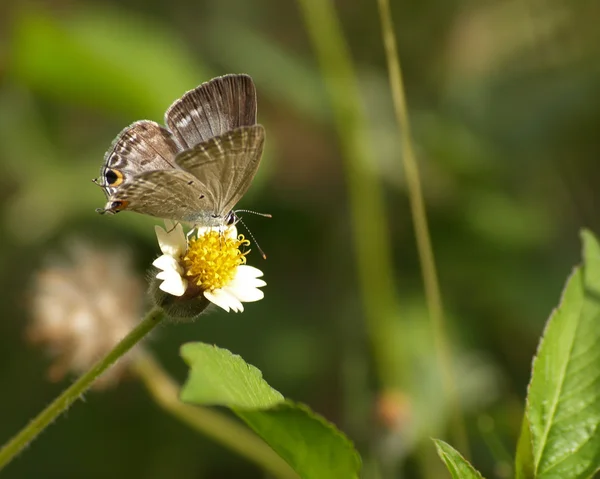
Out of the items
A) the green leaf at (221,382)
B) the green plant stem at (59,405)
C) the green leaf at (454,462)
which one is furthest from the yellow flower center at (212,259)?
the green leaf at (454,462)

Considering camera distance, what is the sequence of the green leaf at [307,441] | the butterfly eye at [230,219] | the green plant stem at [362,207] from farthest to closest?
1. the green plant stem at [362,207]
2. the butterfly eye at [230,219]
3. the green leaf at [307,441]

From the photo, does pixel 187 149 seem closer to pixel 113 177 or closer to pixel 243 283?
pixel 113 177

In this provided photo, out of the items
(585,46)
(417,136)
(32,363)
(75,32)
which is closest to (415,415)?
(417,136)

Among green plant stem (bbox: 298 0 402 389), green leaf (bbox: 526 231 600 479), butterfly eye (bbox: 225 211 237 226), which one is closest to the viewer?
green leaf (bbox: 526 231 600 479)

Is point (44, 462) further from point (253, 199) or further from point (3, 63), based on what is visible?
A: point (3, 63)

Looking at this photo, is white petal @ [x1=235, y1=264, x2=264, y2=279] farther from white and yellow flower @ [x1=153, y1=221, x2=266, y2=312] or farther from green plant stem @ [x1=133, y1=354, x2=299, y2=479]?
green plant stem @ [x1=133, y1=354, x2=299, y2=479]

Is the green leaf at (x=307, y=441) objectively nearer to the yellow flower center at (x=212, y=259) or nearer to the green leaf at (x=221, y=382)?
the green leaf at (x=221, y=382)

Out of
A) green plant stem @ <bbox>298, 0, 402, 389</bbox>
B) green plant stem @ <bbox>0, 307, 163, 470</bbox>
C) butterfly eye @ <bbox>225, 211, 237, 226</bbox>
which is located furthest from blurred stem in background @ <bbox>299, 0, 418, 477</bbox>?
green plant stem @ <bbox>0, 307, 163, 470</bbox>

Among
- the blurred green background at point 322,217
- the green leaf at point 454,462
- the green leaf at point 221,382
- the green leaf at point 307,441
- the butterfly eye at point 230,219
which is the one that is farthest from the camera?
the blurred green background at point 322,217
